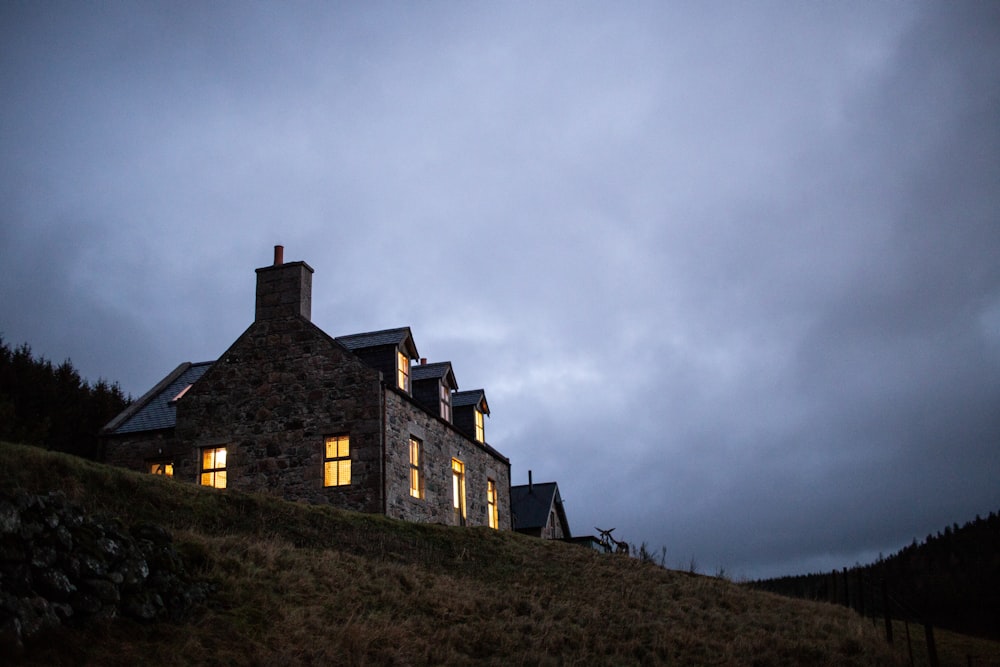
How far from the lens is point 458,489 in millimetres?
29625

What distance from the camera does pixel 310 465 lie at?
24344mm

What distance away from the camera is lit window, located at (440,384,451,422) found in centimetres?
2952

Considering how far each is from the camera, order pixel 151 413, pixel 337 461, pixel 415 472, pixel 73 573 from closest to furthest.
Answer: pixel 73 573 → pixel 337 461 → pixel 415 472 → pixel 151 413

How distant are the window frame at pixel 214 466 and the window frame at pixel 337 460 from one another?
337cm

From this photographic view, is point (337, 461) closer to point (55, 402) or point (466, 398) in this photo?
point (466, 398)

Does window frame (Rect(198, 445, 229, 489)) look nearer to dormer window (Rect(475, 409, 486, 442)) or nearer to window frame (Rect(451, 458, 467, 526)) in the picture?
window frame (Rect(451, 458, 467, 526))

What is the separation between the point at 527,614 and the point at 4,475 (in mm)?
9717

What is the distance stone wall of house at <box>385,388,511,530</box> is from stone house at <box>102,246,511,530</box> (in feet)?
0.21

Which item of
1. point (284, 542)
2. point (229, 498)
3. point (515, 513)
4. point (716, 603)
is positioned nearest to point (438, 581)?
point (284, 542)

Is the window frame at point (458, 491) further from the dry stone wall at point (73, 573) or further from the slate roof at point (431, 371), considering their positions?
the dry stone wall at point (73, 573)

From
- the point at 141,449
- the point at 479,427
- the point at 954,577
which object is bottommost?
the point at 954,577

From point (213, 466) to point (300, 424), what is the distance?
10.9 ft

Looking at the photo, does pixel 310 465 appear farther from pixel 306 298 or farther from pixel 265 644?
pixel 265 644

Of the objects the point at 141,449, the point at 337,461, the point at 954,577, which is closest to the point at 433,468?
the point at 337,461
